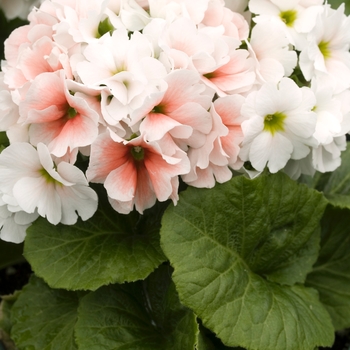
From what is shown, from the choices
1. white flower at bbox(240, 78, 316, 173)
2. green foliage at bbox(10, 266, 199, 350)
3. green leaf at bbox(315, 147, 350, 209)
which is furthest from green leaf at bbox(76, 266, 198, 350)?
green leaf at bbox(315, 147, 350, 209)

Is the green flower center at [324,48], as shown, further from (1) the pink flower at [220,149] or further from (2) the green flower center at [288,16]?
(1) the pink flower at [220,149]

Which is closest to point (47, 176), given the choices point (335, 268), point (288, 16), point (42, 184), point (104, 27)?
point (42, 184)

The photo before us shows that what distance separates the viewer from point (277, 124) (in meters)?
0.74

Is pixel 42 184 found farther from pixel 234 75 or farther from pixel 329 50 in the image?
pixel 329 50

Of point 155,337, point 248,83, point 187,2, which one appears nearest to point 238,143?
point 248,83

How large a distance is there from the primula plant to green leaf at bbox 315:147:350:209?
0.15m

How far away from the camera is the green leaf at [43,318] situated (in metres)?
0.91

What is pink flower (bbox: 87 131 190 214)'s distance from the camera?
2.16 feet

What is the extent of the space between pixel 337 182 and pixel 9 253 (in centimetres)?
71

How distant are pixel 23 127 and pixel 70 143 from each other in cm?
10

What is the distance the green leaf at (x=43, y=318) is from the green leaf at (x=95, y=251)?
184 mm

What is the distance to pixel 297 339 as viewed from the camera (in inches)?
29.0

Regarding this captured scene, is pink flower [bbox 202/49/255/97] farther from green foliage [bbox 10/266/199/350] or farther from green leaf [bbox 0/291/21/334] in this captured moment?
green leaf [bbox 0/291/21/334]

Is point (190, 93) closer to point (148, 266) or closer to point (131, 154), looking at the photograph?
point (131, 154)
